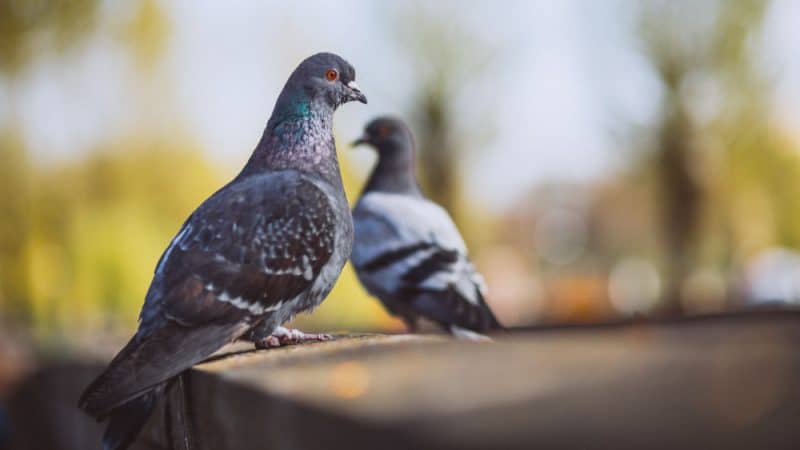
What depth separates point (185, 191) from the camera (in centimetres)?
1198

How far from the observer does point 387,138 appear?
183 inches

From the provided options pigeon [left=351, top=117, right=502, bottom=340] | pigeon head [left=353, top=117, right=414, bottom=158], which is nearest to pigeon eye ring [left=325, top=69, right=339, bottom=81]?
pigeon [left=351, top=117, right=502, bottom=340]

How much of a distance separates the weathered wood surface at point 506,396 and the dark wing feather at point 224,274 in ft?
0.49

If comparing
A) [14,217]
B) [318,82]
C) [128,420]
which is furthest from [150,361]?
[14,217]

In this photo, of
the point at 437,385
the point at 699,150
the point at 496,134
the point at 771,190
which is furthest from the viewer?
the point at 771,190

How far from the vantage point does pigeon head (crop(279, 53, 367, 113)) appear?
8.97 feet

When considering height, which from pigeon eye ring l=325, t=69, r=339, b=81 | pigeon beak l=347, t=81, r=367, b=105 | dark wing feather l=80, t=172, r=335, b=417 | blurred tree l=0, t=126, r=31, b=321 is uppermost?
pigeon eye ring l=325, t=69, r=339, b=81

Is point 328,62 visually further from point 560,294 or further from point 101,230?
point 560,294

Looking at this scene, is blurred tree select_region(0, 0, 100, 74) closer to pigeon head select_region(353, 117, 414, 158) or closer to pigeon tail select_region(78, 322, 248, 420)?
pigeon head select_region(353, 117, 414, 158)

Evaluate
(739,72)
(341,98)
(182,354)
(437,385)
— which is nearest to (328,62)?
(341,98)

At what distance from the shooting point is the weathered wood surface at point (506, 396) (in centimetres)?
135

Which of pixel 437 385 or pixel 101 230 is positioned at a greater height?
pixel 437 385

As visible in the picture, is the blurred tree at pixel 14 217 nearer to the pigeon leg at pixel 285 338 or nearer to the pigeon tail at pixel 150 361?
the pigeon leg at pixel 285 338

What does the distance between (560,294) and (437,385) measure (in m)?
15.5
